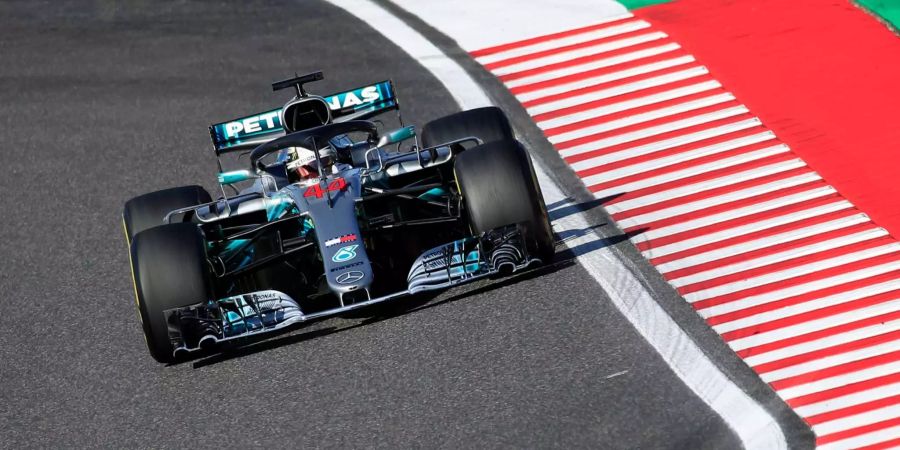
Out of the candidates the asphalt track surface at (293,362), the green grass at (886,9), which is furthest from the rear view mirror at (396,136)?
the green grass at (886,9)

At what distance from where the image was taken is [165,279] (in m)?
8.59

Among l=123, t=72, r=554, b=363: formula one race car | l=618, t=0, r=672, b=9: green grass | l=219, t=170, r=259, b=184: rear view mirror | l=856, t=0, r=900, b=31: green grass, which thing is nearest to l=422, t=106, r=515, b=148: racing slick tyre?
l=123, t=72, r=554, b=363: formula one race car

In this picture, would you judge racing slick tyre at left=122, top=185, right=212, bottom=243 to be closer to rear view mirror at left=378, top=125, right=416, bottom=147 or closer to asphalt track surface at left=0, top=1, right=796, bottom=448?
asphalt track surface at left=0, top=1, right=796, bottom=448

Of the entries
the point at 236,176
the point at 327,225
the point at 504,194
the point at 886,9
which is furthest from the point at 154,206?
the point at 886,9

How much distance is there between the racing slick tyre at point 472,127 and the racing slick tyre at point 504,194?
1.18 meters

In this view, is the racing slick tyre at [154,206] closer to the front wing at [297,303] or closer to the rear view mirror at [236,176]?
the rear view mirror at [236,176]

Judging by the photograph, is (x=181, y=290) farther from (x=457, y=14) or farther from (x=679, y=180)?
(x=457, y=14)

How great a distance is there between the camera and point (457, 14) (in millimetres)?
15477

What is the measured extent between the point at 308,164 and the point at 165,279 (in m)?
1.72

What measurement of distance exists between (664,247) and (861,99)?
3.31 meters

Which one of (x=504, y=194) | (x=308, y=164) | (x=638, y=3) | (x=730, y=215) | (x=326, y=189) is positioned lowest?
(x=730, y=215)

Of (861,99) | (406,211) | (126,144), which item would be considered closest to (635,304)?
(406,211)

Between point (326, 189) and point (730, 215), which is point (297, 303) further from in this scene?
point (730, 215)

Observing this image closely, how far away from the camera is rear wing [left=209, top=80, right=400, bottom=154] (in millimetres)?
10500
